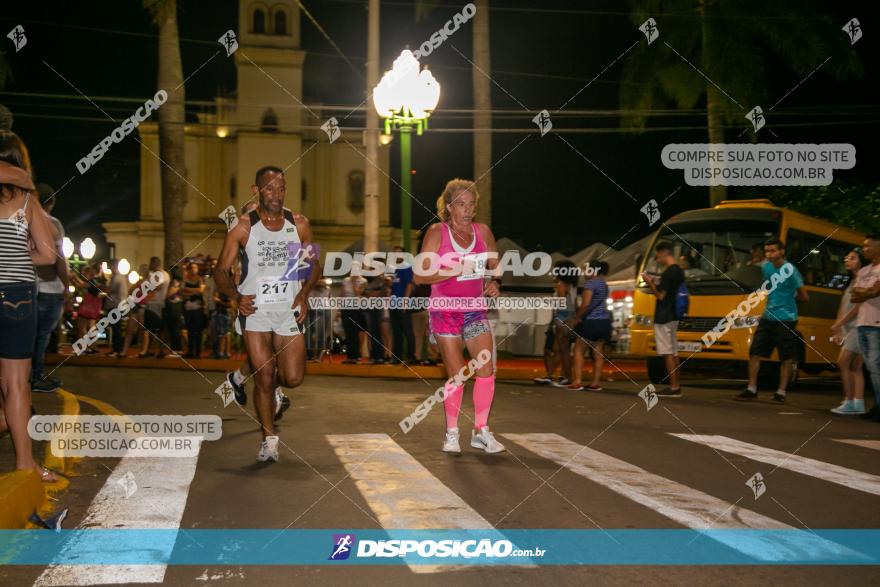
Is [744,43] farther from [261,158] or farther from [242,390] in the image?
[261,158]

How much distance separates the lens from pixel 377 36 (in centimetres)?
1967

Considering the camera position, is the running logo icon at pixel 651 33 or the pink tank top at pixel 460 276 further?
the running logo icon at pixel 651 33

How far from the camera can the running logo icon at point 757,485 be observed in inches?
242

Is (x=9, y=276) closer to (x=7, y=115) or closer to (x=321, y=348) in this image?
(x=7, y=115)

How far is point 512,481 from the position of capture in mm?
6328

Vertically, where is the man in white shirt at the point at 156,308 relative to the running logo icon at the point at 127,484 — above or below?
above

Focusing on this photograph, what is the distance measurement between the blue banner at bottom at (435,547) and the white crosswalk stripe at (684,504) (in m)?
0.02

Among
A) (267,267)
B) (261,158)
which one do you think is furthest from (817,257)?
(261,158)

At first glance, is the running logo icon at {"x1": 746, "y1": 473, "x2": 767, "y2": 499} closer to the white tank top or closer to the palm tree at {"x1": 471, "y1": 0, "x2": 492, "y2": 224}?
the white tank top

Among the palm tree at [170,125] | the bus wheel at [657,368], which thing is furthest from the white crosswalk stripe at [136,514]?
the palm tree at [170,125]

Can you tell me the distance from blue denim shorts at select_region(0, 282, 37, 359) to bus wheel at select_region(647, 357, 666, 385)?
41.9 feet

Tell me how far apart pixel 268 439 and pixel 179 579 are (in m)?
2.98

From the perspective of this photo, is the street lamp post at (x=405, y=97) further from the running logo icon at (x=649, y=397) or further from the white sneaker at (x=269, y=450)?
the white sneaker at (x=269, y=450)

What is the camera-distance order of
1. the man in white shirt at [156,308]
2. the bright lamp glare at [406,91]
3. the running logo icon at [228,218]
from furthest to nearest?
the man in white shirt at [156,308], the bright lamp glare at [406,91], the running logo icon at [228,218]
